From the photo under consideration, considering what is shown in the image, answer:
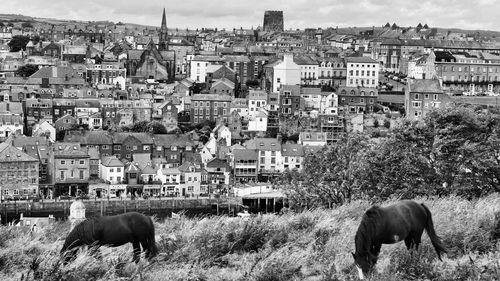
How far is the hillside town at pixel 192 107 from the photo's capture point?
40.9 meters

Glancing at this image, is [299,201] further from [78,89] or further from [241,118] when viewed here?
[78,89]

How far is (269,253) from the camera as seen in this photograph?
6277mm

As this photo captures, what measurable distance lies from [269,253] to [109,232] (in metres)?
1.23

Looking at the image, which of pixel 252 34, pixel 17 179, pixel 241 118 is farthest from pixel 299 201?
pixel 252 34

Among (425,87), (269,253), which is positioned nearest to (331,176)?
(269,253)

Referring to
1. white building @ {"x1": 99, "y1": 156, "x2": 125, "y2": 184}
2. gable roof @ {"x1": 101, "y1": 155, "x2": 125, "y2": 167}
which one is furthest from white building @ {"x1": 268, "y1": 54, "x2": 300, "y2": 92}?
white building @ {"x1": 99, "y1": 156, "x2": 125, "y2": 184}

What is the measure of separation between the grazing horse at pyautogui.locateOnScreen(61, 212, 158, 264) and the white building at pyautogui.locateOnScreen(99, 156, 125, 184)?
116ft

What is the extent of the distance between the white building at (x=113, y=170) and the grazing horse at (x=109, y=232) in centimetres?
3527

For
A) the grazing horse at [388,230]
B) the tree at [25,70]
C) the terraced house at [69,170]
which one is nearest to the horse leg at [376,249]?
the grazing horse at [388,230]

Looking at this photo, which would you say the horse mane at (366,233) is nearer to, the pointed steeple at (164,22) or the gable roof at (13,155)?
the gable roof at (13,155)

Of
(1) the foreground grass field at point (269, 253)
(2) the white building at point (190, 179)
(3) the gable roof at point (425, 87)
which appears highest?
(3) the gable roof at point (425, 87)

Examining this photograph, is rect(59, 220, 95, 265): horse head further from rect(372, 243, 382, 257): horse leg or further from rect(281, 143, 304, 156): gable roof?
rect(281, 143, 304, 156): gable roof

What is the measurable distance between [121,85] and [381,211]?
192 ft

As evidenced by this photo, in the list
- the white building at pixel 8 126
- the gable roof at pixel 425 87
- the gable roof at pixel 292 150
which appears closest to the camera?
the gable roof at pixel 292 150
